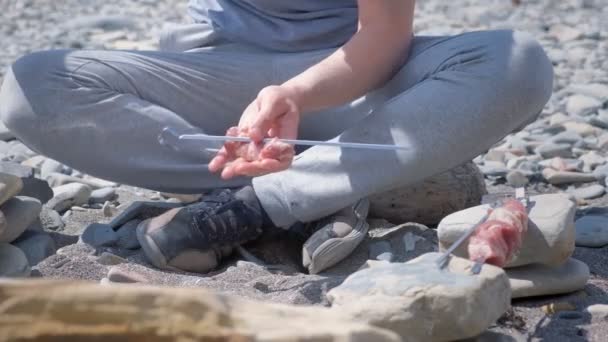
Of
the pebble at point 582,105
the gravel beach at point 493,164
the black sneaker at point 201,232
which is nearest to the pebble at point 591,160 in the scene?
the gravel beach at point 493,164

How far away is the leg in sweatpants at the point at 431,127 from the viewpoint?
2.76 metres

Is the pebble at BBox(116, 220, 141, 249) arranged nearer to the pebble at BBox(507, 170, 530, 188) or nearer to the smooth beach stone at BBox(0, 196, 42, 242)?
the smooth beach stone at BBox(0, 196, 42, 242)

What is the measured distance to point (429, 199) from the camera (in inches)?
123

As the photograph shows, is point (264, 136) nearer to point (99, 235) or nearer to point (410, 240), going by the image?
point (410, 240)

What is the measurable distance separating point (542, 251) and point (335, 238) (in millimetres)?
574

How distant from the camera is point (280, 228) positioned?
2.94 m

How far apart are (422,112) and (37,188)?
51.6 inches

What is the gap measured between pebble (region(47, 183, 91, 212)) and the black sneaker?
60 centimetres

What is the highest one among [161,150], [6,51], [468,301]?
[468,301]

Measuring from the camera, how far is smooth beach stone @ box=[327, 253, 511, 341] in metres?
1.89

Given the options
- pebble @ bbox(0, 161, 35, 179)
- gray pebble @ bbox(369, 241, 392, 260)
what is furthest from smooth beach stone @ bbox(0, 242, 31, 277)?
gray pebble @ bbox(369, 241, 392, 260)

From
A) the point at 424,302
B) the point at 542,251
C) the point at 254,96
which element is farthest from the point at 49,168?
the point at 424,302

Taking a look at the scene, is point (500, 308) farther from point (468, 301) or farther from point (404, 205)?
point (404, 205)

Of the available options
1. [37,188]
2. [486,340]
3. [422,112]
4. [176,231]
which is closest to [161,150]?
[176,231]
